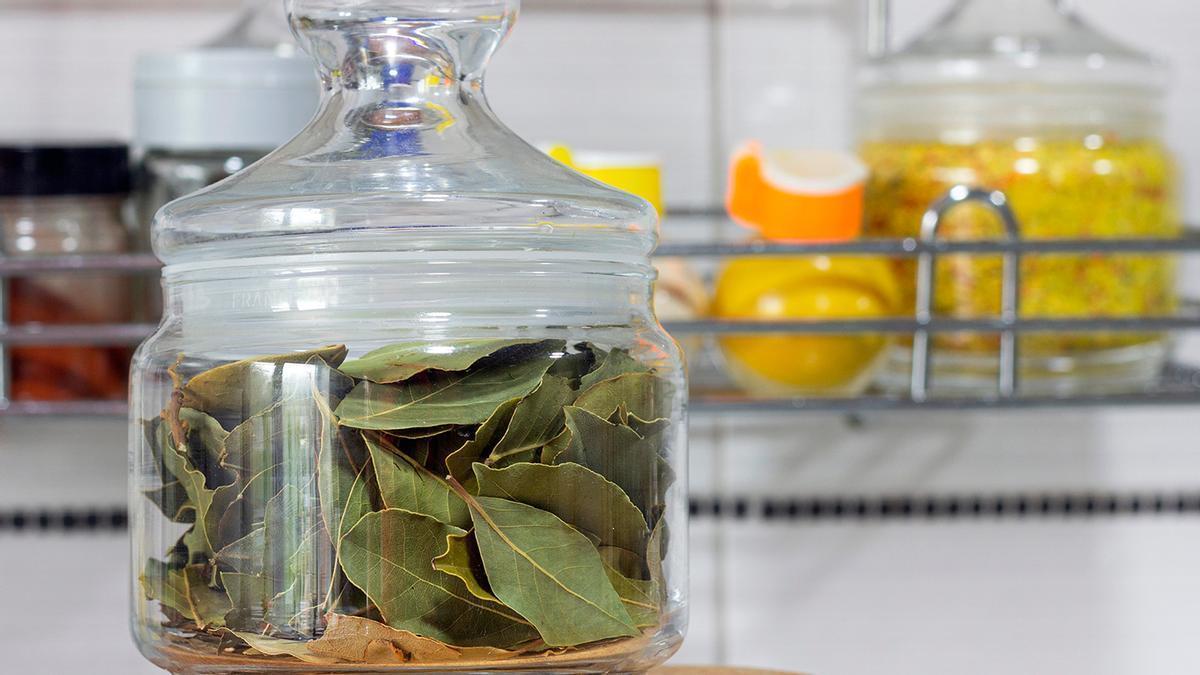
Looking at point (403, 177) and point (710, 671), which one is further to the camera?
point (710, 671)

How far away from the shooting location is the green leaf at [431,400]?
1.09 feet

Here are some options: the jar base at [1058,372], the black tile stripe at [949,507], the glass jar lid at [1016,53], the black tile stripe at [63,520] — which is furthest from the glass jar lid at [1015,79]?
the black tile stripe at [63,520]

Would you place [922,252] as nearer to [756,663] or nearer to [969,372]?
[969,372]

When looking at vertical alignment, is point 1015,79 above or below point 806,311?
above

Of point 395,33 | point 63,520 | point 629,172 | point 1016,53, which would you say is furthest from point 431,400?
point 63,520

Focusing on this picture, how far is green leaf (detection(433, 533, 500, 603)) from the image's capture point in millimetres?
334

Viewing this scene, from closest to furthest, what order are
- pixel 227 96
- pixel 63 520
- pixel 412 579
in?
pixel 412 579 < pixel 227 96 < pixel 63 520

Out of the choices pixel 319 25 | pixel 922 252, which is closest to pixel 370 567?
pixel 319 25

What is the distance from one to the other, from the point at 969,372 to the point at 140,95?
0.42 meters

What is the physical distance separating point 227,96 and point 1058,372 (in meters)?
0.41

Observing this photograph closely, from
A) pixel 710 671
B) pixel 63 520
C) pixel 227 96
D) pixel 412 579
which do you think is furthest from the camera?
pixel 63 520

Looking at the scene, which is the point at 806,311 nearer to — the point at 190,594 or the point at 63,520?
the point at 190,594

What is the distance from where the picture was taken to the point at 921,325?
0.58 metres

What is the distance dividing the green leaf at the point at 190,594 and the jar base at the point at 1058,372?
395 mm
